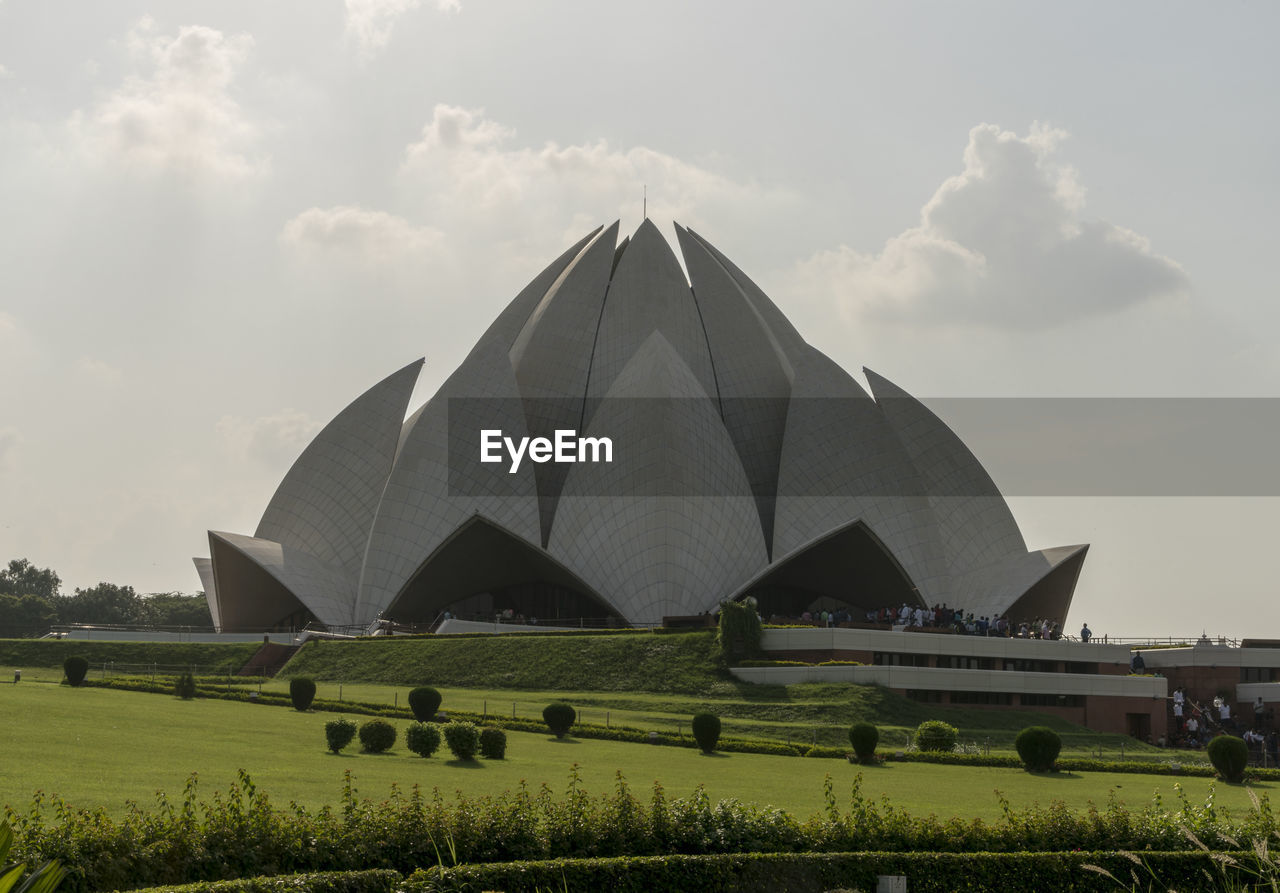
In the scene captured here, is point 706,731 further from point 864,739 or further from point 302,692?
point 302,692

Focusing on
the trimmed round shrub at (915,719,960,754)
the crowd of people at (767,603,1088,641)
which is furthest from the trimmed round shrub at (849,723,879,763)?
the crowd of people at (767,603,1088,641)

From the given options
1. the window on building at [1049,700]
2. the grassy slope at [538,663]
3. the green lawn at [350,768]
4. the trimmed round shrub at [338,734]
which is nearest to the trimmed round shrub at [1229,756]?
the green lawn at [350,768]

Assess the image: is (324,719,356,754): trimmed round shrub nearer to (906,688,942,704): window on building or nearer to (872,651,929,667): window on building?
(906,688,942,704): window on building

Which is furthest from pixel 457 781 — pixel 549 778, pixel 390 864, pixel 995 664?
pixel 995 664

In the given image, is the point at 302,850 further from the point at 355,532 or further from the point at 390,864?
the point at 355,532

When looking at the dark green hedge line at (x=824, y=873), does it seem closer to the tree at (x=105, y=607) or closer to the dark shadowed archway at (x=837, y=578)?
the dark shadowed archway at (x=837, y=578)

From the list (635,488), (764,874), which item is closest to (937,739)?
(764,874)
